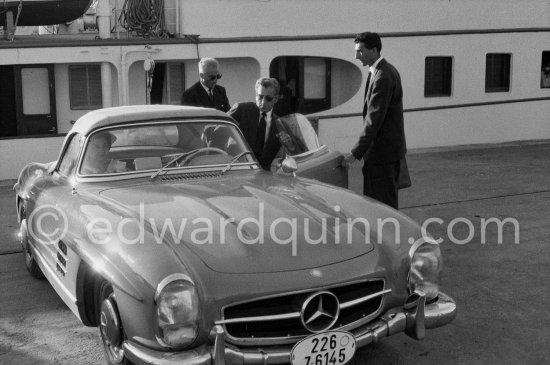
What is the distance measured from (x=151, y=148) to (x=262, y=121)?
150 cm

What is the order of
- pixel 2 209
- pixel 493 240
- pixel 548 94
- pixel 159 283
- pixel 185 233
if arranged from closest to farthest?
pixel 159 283 < pixel 185 233 < pixel 493 240 < pixel 2 209 < pixel 548 94

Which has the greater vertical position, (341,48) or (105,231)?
(341,48)

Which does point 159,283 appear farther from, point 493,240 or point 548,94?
point 548,94

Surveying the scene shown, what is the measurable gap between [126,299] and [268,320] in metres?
0.66

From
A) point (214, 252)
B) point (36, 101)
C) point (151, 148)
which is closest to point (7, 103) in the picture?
point (36, 101)

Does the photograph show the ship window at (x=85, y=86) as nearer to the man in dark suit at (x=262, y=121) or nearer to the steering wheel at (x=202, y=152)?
the man in dark suit at (x=262, y=121)

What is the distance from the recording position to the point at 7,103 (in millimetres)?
10586

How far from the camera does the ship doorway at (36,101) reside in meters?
10.5

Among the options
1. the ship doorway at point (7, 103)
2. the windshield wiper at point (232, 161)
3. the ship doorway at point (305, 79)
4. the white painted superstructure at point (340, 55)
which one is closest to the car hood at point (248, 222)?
the windshield wiper at point (232, 161)

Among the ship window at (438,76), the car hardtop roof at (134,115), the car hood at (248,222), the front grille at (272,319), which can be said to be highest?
the ship window at (438,76)

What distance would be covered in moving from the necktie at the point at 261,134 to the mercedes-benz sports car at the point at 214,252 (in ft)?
3.30

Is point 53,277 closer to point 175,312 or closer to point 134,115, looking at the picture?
point 134,115

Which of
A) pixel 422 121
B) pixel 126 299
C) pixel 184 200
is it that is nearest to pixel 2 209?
pixel 184 200

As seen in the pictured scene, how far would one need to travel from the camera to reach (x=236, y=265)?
3449 mm
